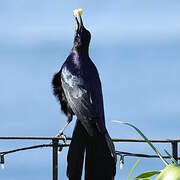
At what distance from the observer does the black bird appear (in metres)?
3.58

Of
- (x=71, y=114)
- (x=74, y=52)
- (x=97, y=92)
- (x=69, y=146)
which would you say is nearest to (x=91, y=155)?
(x=69, y=146)

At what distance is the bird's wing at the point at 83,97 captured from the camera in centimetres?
394

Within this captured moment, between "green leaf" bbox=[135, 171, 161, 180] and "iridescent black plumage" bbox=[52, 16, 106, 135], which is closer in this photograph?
"green leaf" bbox=[135, 171, 161, 180]

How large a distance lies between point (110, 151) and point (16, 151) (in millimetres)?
714

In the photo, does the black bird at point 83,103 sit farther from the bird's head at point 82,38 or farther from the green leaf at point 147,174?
the green leaf at point 147,174

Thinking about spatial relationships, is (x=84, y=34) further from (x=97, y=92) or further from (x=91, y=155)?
(x=91, y=155)

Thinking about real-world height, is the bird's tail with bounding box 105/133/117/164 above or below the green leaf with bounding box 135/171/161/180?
above

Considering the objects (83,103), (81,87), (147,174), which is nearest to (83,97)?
(83,103)

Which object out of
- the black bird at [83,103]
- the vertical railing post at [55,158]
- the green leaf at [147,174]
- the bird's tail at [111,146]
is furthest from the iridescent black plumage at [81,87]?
the green leaf at [147,174]

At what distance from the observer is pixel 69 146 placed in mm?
3662

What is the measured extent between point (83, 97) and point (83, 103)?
88 mm

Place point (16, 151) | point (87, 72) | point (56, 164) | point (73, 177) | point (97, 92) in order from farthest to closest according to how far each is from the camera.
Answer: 1. point (87, 72)
2. point (97, 92)
3. point (73, 177)
4. point (16, 151)
5. point (56, 164)

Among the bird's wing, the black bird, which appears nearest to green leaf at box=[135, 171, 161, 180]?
the black bird

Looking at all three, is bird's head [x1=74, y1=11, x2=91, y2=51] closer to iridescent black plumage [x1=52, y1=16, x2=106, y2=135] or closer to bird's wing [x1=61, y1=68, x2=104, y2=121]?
iridescent black plumage [x1=52, y1=16, x2=106, y2=135]
